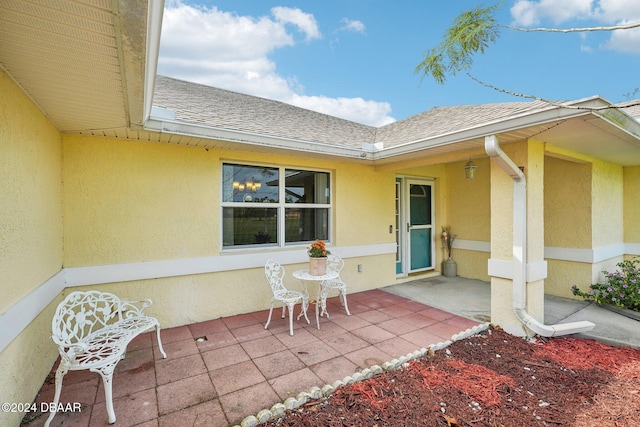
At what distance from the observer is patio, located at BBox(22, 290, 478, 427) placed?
225 centimetres

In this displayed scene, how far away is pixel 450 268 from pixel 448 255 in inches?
14.2

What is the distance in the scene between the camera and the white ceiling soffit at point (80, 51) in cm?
133

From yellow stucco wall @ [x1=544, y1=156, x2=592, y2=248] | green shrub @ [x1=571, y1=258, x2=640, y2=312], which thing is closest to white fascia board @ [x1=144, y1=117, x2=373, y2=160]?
yellow stucco wall @ [x1=544, y1=156, x2=592, y2=248]

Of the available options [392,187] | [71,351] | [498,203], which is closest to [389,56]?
[392,187]

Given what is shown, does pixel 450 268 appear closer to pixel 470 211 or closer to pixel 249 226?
pixel 470 211

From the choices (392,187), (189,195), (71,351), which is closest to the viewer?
(71,351)

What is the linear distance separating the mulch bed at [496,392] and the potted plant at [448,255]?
3324mm

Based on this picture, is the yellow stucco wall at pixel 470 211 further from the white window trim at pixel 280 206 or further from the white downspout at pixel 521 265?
the white window trim at pixel 280 206

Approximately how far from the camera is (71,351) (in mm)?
2176

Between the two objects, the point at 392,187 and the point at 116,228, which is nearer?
the point at 116,228

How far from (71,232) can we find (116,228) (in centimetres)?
45

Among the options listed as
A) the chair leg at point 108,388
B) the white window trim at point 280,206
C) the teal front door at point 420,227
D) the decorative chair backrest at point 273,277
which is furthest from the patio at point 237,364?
the teal front door at point 420,227

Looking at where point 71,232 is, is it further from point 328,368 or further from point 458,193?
point 458,193

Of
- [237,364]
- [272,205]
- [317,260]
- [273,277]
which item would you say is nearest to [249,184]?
[272,205]
